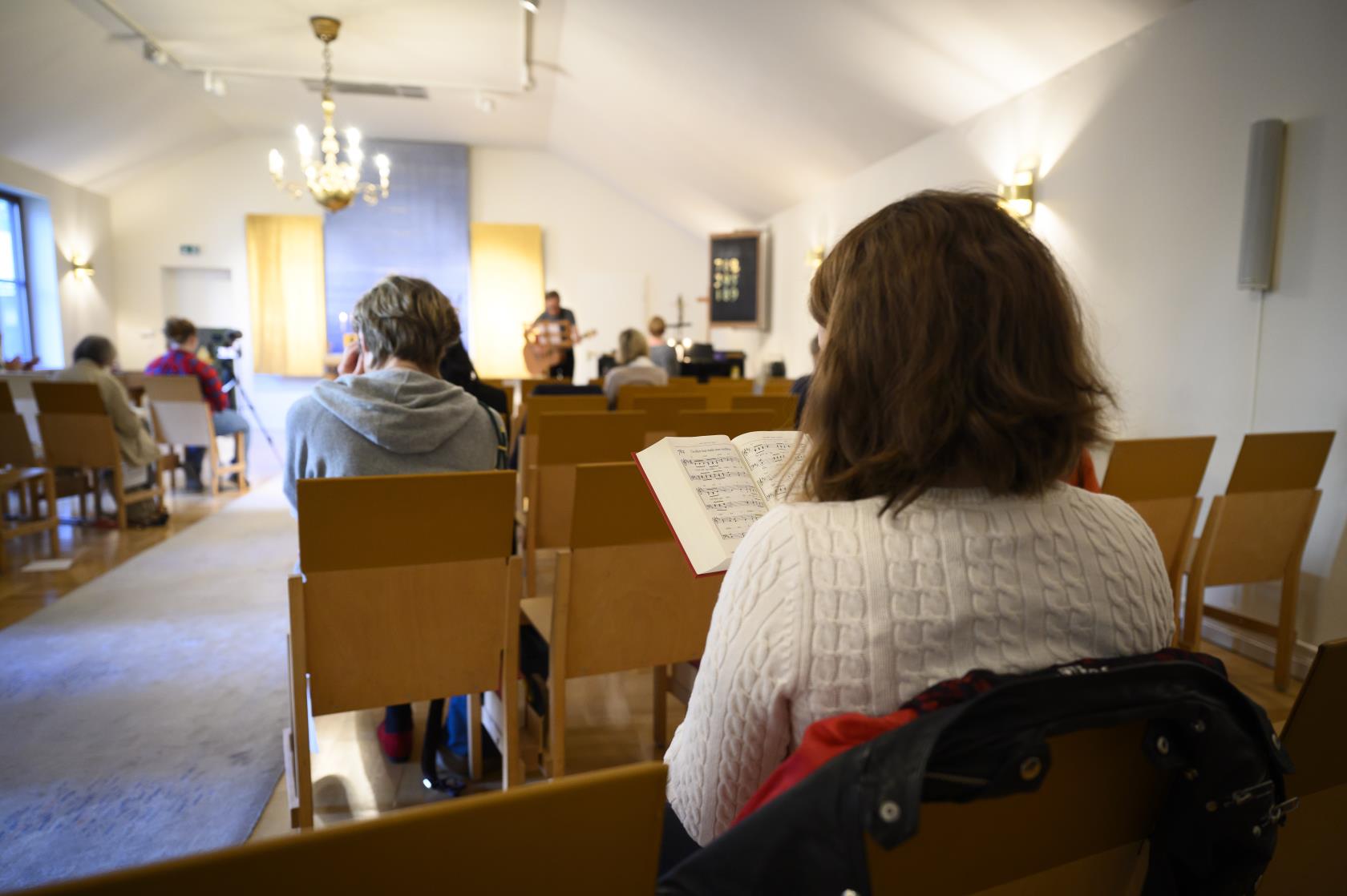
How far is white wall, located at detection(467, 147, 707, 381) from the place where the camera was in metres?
10.5

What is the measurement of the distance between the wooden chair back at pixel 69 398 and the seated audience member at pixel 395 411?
3241 mm

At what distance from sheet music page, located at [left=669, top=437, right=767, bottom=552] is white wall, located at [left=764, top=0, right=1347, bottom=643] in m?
2.44

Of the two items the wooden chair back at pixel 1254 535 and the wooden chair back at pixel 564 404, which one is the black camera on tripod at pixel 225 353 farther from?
the wooden chair back at pixel 1254 535

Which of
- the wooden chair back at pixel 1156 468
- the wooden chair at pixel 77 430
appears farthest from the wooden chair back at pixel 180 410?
the wooden chair back at pixel 1156 468

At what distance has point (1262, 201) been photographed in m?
2.97

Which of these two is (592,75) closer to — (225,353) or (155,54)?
(155,54)

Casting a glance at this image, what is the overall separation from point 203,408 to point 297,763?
447 cm

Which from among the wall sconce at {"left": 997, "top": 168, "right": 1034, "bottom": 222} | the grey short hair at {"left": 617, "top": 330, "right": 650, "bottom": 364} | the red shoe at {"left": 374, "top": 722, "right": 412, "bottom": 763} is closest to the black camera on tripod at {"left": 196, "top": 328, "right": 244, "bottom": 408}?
the grey short hair at {"left": 617, "top": 330, "right": 650, "bottom": 364}

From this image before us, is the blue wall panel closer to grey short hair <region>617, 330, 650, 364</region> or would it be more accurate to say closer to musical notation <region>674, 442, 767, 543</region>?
grey short hair <region>617, 330, 650, 364</region>

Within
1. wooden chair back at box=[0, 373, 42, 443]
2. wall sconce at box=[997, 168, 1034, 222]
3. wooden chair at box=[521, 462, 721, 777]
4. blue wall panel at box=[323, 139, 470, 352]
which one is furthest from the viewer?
blue wall panel at box=[323, 139, 470, 352]

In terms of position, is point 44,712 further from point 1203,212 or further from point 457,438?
point 1203,212

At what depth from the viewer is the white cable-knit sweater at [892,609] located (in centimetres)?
70

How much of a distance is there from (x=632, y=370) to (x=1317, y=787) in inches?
172

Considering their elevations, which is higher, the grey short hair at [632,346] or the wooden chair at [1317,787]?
the grey short hair at [632,346]
